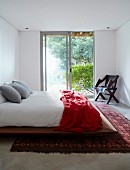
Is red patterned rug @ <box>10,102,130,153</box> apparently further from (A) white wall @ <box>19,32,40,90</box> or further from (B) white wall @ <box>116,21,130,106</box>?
(A) white wall @ <box>19,32,40,90</box>

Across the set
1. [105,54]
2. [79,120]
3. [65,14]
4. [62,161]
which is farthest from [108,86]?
[62,161]

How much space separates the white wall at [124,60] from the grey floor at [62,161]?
3.38 meters

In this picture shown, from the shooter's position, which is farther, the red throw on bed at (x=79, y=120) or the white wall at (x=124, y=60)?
the white wall at (x=124, y=60)

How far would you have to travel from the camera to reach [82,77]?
673 cm

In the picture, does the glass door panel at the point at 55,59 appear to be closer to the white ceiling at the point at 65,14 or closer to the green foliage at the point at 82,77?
the green foliage at the point at 82,77

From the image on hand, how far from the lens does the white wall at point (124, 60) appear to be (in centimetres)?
526

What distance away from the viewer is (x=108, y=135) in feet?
9.12

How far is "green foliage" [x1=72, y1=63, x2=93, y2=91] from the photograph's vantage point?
669 centimetres

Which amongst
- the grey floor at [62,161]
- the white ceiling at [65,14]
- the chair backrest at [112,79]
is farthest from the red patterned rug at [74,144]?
the chair backrest at [112,79]

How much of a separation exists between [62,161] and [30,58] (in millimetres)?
4698

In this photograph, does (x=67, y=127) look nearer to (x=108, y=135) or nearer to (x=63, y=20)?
(x=108, y=135)

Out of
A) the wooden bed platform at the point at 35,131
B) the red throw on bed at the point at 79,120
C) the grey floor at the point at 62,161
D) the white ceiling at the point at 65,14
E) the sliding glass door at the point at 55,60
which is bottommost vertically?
the grey floor at the point at 62,161

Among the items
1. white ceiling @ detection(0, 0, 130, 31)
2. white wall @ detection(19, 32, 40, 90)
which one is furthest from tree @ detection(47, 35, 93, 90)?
white ceiling @ detection(0, 0, 130, 31)

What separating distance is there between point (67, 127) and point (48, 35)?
4.47m
